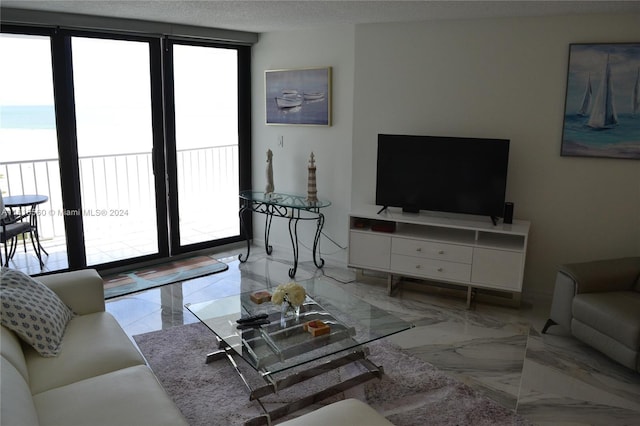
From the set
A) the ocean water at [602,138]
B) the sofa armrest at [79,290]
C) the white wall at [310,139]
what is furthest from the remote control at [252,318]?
the ocean water at [602,138]

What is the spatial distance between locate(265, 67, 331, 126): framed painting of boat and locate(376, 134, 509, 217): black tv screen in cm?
90

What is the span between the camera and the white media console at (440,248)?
397cm

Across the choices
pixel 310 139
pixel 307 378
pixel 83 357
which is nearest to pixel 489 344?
pixel 307 378

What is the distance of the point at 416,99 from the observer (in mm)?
4500

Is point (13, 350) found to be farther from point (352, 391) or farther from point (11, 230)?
point (11, 230)

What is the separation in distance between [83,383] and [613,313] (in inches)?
117

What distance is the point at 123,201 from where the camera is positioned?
17.7 feet

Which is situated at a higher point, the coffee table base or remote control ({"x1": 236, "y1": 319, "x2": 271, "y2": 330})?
remote control ({"x1": 236, "y1": 319, "x2": 271, "y2": 330})

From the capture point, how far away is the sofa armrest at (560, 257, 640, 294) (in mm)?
3406

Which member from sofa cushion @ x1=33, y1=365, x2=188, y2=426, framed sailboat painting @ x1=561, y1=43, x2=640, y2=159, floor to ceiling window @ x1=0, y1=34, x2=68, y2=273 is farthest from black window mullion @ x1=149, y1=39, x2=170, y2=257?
framed sailboat painting @ x1=561, y1=43, x2=640, y2=159

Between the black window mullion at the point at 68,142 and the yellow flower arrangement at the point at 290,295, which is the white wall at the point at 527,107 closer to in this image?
the yellow flower arrangement at the point at 290,295

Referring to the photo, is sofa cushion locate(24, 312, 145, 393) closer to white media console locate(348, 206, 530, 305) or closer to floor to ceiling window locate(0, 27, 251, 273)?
floor to ceiling window locate(0, 27, 251, 273)

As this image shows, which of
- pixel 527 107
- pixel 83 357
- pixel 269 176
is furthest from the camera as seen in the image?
pixel 269 176

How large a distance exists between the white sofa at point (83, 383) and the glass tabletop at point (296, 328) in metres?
0.53
